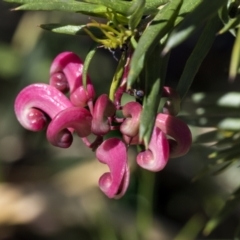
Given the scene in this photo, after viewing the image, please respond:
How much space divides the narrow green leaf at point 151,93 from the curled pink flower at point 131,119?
0.06ft

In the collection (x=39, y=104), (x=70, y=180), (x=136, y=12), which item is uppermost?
(x=136, y=12)

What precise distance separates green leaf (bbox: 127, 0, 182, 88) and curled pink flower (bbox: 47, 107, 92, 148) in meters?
0.08

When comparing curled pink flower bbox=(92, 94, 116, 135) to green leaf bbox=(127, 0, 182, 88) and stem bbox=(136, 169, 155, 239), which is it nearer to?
green leaf bbox=(127, 0, 182, 88)

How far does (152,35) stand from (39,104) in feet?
0.42

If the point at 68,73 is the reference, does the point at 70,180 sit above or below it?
below

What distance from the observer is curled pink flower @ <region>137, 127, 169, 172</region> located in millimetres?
390

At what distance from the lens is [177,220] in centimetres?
134

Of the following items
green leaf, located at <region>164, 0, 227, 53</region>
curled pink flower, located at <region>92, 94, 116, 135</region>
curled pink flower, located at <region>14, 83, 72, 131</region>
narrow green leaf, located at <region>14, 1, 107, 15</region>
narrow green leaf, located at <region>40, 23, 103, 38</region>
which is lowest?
curled pink flower, located at <region>14, 83, 72, 131</region>

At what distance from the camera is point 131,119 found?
1.23 ft

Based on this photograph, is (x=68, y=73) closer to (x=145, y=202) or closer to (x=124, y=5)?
(x=124, y=5)

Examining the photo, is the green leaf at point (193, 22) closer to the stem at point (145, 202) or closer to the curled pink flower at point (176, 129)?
the curled pink flower at point (176, 129)

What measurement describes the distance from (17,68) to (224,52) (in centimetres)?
49

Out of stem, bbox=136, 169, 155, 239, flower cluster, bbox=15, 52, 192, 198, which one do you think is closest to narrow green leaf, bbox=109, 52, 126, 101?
flower cluster, bbox=15, 52, 192, 198

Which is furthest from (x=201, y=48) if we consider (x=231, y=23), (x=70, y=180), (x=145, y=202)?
(x=70, y=180)
